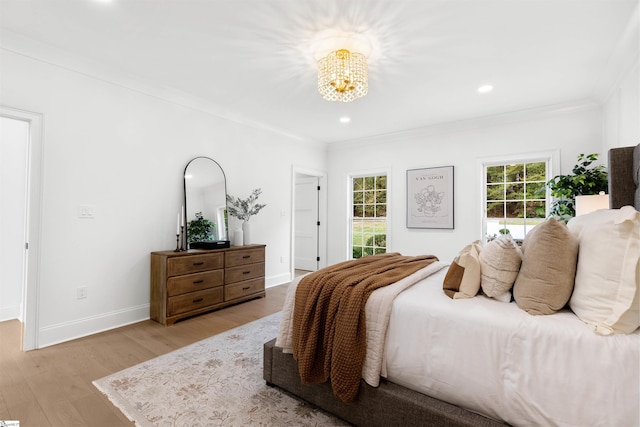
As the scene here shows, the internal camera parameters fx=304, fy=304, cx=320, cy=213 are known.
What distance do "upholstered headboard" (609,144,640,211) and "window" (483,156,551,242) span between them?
1996 millimetres

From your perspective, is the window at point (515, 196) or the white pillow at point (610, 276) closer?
the white pillow at point (610, 276)

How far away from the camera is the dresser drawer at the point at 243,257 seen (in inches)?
149

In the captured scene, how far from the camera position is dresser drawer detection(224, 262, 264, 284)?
3779mm

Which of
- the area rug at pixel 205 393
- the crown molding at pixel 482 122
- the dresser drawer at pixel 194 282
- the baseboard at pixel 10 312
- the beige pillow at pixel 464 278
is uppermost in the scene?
the crown molding at pixel 482 122

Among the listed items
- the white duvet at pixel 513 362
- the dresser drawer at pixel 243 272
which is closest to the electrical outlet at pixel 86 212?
the dresser drawer at pixel 243 272

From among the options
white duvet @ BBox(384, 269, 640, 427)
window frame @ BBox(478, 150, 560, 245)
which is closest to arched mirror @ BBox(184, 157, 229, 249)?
white duvet @ BBox(384, 269, 640, 427)

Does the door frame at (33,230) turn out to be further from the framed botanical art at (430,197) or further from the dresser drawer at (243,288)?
the framed botanical art at (430,197)

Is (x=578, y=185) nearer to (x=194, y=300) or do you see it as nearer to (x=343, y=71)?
(x=343, y=71)

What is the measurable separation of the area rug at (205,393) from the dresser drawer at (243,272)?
1201mm

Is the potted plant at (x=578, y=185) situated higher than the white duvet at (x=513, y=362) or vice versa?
the potted plant at (x=578, y=185)

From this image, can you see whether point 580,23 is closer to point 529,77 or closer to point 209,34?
point 529,77

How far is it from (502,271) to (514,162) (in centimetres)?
345

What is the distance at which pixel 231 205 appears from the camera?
431 centimetres

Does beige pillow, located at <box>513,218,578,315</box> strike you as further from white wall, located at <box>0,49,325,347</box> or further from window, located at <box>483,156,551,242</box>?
white wall, located at <box>0,49,325,347</box>
